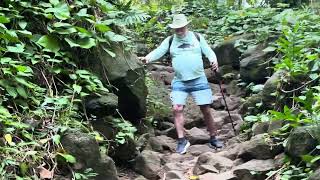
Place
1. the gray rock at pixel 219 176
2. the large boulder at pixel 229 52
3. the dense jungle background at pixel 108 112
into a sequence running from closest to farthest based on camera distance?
1. the dense jungle background at pixel 108 112
2. the gray rock at pixel 219 176
3. the large boulder at pixel 229 52

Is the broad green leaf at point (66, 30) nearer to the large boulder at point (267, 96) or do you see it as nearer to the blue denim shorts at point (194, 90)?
the blue denim shorts at point (194, 90)

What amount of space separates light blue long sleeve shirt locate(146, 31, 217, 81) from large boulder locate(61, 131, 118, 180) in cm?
278

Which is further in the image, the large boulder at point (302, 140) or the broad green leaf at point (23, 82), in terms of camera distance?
the broad green leaf at point (23, 82)

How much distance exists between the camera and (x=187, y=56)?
7.03 m

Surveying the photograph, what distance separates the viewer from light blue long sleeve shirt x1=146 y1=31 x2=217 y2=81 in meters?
7.01

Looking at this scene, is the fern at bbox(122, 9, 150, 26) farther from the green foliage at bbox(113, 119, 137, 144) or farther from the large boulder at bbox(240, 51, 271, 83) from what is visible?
the large boulder at bbox(240, 51, 271, 83)

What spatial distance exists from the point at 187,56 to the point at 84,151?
10.2ft

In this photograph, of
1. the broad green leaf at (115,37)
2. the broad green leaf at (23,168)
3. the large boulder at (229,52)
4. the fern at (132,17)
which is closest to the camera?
the broad green leaf at (23,168)

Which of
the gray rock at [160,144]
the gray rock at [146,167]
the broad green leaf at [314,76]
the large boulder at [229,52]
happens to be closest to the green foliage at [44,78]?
the gray rock at [146,167]

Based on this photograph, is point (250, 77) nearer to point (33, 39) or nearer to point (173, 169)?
point (173, 169)

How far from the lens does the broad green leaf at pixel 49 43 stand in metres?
5.12

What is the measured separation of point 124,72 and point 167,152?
1.61 meters

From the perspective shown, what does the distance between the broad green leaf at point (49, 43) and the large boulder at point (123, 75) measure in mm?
523

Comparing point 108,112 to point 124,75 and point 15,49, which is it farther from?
point 15,49
